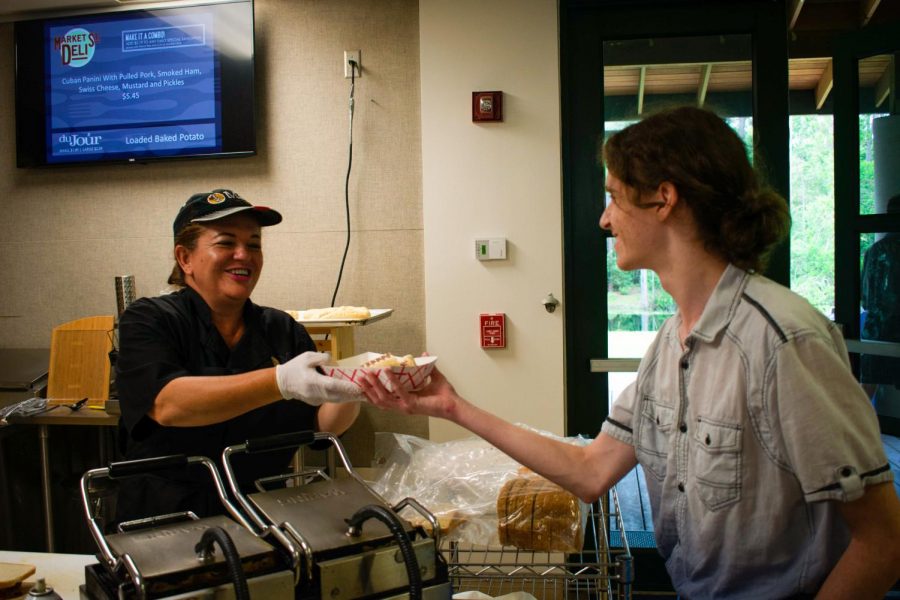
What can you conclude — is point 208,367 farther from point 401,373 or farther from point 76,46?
point 76,46

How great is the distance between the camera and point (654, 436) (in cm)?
145

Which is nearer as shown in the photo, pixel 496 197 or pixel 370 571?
pixel 370 571

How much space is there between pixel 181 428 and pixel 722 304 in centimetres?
130

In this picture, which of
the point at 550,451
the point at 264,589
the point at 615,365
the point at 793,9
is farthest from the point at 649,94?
the point at 264,589

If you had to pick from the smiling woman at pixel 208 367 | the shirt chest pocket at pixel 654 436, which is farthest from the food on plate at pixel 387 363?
the shirt chest pocket at pixel 654 436

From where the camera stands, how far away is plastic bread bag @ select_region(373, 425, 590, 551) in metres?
1.85

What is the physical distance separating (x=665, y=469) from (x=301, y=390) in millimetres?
757

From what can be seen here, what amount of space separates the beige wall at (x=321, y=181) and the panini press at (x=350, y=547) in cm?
214

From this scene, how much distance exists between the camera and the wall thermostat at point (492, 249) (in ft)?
10.3

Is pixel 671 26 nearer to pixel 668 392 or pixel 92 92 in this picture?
pixel 668 392

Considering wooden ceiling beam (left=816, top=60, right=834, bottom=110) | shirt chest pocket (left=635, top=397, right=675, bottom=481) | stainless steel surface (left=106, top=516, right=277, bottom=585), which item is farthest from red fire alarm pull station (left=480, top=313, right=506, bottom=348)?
wooden ceiling beam (left=816, top=60, right=834, bottom=110)

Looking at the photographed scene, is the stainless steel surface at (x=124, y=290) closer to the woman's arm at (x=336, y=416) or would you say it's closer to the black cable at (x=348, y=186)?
the black cable at (x=348, y=186)

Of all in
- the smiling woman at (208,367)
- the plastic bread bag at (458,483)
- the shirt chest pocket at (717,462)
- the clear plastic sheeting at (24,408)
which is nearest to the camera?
the shirt chest pocket at (717,462)

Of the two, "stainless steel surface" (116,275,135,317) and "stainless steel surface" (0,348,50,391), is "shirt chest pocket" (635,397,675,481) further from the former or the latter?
"stainless steel surface" (0,348,50,391)
